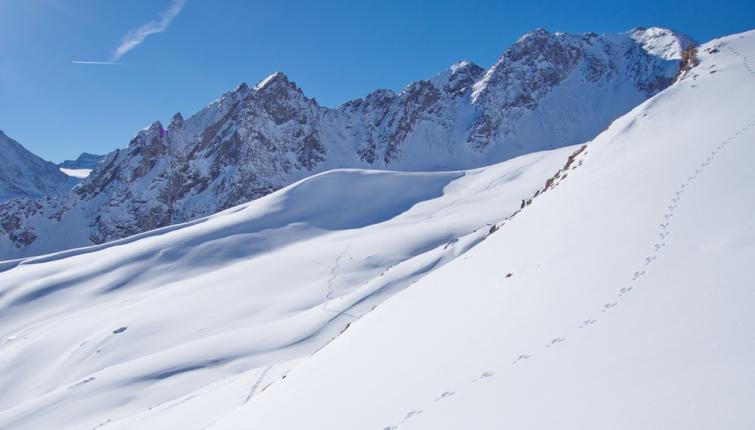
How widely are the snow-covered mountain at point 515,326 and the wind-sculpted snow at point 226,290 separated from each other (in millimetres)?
195

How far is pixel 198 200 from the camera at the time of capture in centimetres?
12388

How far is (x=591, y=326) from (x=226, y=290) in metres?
30.6

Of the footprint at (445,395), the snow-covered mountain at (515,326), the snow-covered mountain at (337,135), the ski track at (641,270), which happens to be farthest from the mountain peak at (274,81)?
the footprint at (445,395)

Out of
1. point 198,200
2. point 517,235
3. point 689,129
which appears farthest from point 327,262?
point 198,200

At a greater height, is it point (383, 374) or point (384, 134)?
point (384, 134)

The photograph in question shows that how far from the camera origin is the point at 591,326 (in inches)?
223

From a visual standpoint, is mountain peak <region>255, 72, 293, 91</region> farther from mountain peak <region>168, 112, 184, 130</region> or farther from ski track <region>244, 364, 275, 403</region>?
ski track <region>244, 364, 275, 403</region>

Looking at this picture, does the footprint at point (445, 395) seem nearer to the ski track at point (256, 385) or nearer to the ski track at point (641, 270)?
the ski track at point (641, 270)

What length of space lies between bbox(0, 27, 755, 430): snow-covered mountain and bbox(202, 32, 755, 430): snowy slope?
0.10ft

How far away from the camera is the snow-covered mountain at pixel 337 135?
126 metres

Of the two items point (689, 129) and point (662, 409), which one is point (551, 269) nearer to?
point (662, 409)

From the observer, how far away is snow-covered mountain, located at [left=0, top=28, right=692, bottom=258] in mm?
125812

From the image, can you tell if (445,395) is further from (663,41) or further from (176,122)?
(663,41)

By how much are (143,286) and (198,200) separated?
289 feet
